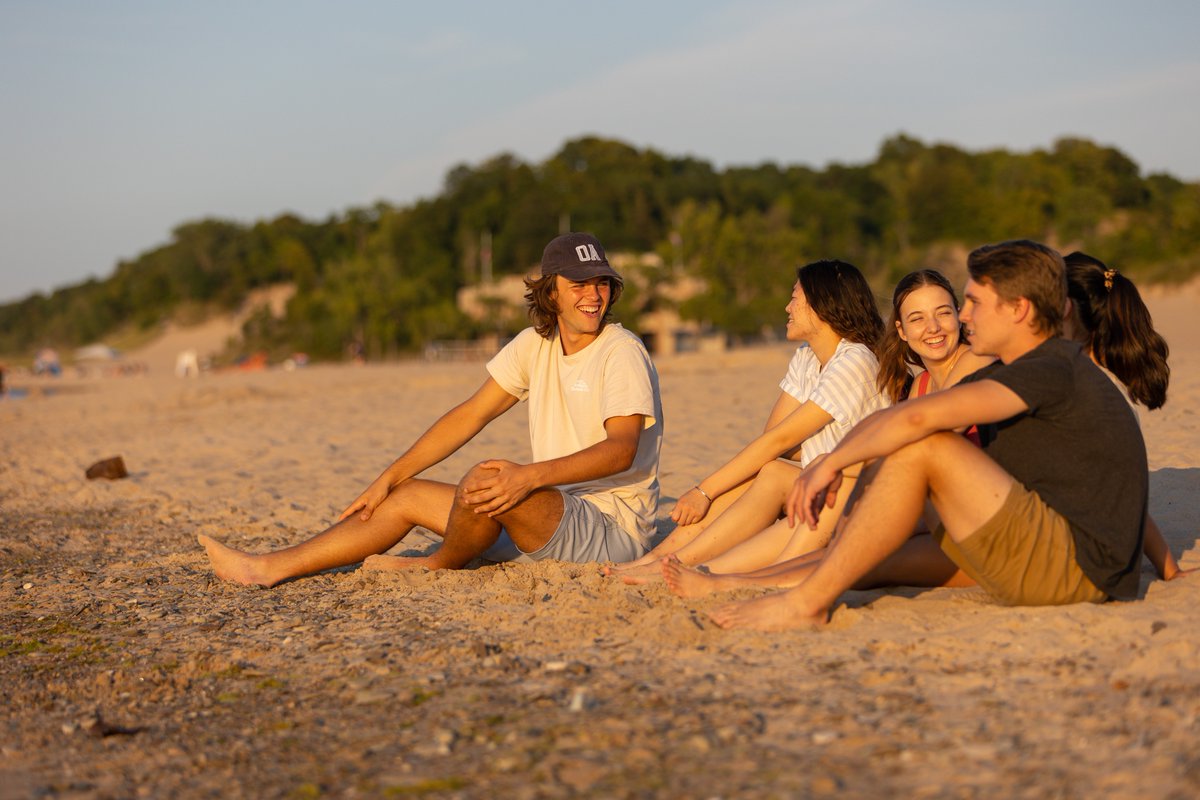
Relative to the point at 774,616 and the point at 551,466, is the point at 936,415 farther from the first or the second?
the point at 551,466

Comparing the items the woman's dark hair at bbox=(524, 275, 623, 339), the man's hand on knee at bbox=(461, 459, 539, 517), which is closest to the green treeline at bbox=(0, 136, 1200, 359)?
the woman's dark hair at bbox=(524, 275, 623, 339)

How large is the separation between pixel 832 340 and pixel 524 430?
22.0 feet

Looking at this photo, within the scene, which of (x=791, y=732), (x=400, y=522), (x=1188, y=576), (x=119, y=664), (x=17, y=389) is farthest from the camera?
(x=17, y=389)

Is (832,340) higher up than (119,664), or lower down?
higher up

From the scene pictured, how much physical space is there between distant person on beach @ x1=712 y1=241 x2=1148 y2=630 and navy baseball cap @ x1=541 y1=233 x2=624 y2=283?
1293mm

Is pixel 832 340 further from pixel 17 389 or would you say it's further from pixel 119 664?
pixel 17 389

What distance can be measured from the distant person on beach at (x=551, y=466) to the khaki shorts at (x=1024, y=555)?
1.31 metres

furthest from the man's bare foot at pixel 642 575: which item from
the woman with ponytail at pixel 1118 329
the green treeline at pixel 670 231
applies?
the green treeline at pixel 670 231

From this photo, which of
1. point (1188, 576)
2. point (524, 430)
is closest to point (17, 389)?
point (524, 430)

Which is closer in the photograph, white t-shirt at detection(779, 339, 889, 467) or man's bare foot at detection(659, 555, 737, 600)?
man's bare foot at detection(659, 555, 737, 600)

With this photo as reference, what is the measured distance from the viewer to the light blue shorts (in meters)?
4.32

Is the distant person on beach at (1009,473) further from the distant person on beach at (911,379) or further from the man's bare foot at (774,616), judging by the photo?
the distant person on beach at (911,379)

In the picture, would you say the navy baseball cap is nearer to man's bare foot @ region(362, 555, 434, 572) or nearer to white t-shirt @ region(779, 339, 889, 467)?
white t-shirt @ region(779, 339, 889, 467)

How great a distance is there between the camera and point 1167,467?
6.09 m
